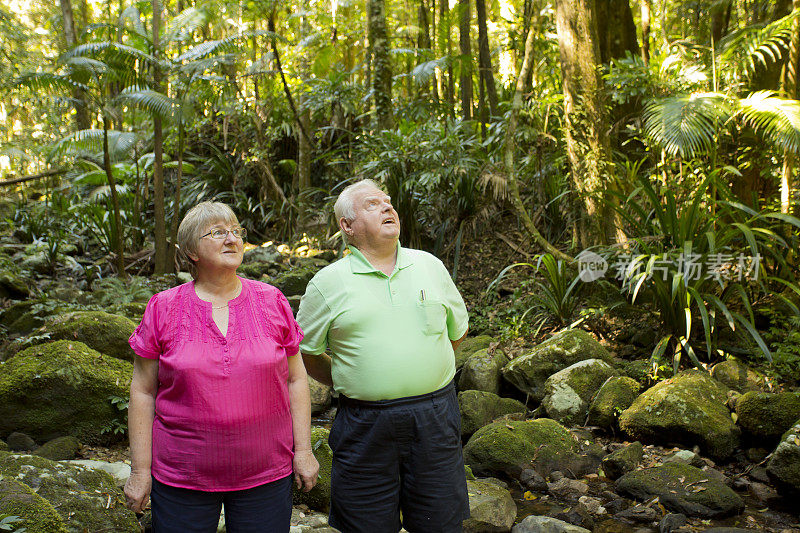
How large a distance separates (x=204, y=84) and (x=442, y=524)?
680cm

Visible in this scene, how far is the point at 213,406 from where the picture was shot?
5.71 feet

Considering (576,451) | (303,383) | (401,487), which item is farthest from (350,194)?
(576,451)

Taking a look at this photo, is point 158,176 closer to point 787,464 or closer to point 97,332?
point 97,332

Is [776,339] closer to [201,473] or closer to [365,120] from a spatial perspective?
[201,473]

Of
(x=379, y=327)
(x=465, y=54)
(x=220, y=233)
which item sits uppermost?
(x=465, y=54)

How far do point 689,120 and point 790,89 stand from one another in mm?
1306

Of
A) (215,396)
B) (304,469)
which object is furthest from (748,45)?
(215,396)

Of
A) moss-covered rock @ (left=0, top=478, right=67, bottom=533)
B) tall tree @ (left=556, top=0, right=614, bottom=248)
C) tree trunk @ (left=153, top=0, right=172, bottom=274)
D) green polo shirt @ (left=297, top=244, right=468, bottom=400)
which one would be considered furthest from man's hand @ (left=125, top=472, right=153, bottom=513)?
tree trunk @ (left=153, top=0, right=172, bottom=274)

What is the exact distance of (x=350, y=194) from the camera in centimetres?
220

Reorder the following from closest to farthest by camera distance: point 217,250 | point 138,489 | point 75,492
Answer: point 138,489, point 217,250, point 75,492

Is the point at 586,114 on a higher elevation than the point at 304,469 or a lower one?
higher

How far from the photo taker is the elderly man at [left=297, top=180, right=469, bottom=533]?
1999mm

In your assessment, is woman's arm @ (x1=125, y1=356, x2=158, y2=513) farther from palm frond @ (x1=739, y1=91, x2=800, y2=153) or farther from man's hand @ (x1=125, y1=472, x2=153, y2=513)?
palm frond @ (x1=739, y1=91, x2=800, y2=153)

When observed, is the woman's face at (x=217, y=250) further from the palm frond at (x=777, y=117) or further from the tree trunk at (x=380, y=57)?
the tree trunk at (x=380, y=57)
